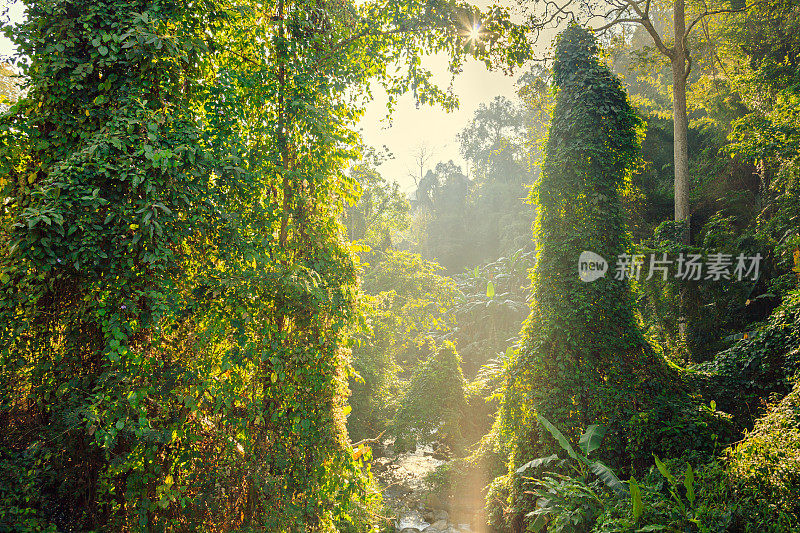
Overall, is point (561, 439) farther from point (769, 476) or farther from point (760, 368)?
point (760, 368)

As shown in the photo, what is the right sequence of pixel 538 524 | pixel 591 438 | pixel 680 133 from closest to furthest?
pixel 538 524 < pixel 591 438 < pixel 680 133

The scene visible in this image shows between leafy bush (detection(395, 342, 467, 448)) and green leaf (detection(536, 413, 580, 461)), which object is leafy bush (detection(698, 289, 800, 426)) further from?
leafy bush (detection(395, 342, 467, 448))

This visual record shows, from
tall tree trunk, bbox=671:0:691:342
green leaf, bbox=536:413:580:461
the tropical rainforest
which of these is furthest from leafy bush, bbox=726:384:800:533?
tall tree trunk, bbox=671:0:691:342

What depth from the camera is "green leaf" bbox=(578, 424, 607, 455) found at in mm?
5402

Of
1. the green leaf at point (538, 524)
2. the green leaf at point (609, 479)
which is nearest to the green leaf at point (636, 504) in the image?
the green leaf at point (609, 479)

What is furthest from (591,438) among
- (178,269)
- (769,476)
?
(178,269)

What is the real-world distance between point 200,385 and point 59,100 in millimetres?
2777

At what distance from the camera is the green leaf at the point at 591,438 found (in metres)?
5.40

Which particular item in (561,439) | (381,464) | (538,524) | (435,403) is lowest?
(381,464)

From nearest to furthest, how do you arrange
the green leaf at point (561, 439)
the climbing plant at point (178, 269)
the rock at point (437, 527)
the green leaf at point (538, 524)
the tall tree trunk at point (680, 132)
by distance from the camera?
1. the climbing plant at point (178, 269)
2. the green leaf at point (538, 524)
3. the green leaf at point (561, 439)
4. the rock at point (437, 527)
5. the tall tree trunk at point (680, 132)

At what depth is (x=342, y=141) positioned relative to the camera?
463cm

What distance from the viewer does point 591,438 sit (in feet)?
18.0

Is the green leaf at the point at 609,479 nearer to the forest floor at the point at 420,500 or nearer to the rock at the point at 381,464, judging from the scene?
the forest floor at the point at 420,500

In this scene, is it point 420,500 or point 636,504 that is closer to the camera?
point 636,504
